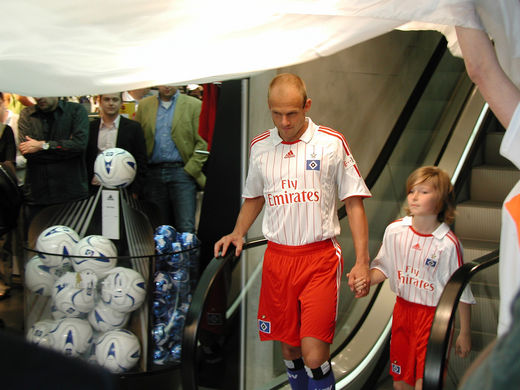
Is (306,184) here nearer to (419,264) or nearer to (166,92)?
(419,264)

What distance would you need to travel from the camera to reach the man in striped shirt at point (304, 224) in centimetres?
267

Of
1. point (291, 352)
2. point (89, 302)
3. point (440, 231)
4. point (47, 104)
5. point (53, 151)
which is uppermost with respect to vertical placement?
point (47, 104)

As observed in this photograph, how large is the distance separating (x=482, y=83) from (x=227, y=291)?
185cm

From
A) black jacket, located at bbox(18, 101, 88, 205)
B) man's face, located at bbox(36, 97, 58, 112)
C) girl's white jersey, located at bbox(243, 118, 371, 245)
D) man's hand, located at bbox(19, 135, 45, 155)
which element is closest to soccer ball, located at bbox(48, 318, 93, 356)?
girl's white jersey, located at bbox(243, 118, 371, 245)

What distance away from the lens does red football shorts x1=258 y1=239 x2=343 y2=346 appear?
2.68m

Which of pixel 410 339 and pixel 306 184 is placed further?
pixel 410 339

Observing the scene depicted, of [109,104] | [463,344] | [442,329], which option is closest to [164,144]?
[109,104]

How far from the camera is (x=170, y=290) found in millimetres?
3576

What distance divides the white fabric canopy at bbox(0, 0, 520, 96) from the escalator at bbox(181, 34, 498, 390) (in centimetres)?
96

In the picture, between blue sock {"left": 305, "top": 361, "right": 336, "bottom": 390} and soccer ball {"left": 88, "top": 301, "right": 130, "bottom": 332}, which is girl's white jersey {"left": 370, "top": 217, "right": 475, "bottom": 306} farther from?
soccer ball {"left": 88, "top": 301, "right": 130, "bottom": 332}

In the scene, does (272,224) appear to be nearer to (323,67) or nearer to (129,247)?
(129,247)

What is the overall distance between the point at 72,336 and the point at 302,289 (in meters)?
1.44

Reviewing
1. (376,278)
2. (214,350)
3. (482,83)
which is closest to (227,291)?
(214,350)

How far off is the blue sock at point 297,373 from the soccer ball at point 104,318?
110 centimetres
